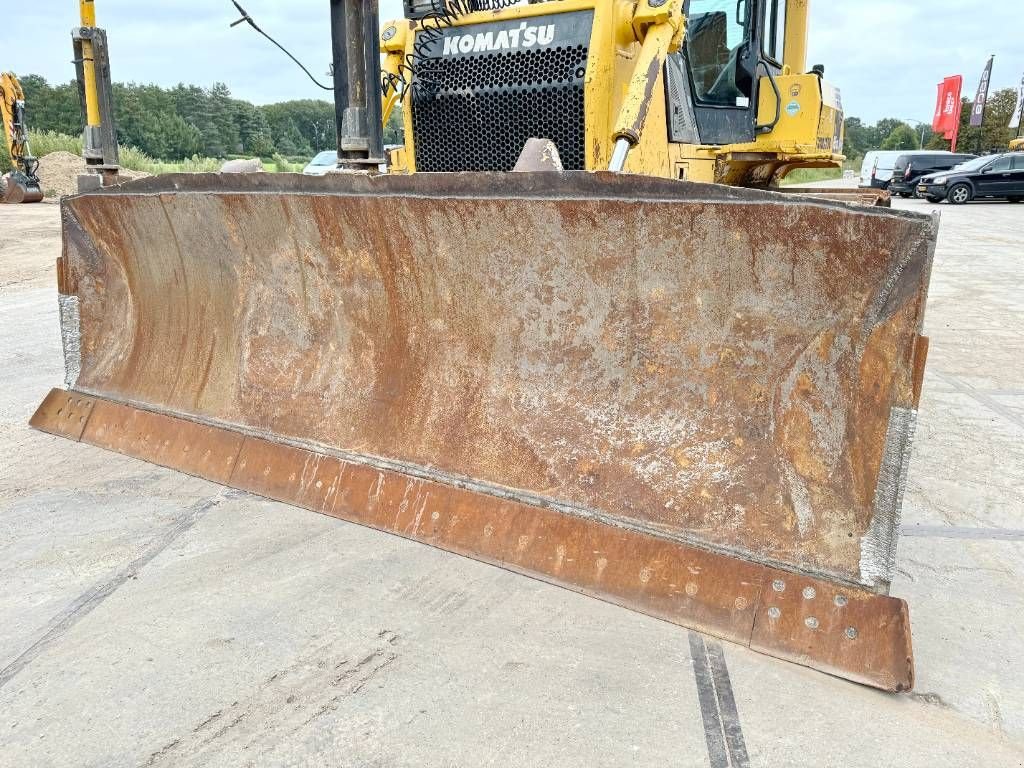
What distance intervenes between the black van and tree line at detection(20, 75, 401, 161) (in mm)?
25091

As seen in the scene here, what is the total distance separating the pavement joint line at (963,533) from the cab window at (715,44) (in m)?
3.08

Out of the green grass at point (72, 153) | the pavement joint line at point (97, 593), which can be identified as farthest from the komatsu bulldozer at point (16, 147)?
the pavement joint line at point (97, 593)

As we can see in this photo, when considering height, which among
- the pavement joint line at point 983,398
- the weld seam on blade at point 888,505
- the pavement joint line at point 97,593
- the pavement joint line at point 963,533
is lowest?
the pavement joint line at point 97,593

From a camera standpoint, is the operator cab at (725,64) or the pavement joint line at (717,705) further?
the operator cab at (725,64)

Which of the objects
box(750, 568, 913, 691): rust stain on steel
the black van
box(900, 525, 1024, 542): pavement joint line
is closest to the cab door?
the black van

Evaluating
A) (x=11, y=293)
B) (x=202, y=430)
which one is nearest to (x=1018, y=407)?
(x=202, y=430)

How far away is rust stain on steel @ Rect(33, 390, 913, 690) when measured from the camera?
1.91 meters

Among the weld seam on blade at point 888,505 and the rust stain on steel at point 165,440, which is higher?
the weld seam on blade at point 888,505

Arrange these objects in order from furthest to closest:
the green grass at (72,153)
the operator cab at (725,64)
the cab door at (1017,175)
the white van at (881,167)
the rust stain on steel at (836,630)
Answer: the green grass at (72,153)
the white van at (881,167)
the cab door at (1017,175)
the operator cab at (725,64)
the rust stain on steel at (836,630)

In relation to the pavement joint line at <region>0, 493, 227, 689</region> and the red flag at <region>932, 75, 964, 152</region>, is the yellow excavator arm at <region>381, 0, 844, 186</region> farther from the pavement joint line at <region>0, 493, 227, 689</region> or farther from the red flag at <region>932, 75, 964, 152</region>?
the red flag at <region>932, 75, 964, 152</region>

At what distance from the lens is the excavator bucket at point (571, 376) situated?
6.42 ft

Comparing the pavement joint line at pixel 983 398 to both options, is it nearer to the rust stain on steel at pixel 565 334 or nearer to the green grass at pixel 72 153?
the rust stain on steel at pixel 565 334

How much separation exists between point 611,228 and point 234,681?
157cm

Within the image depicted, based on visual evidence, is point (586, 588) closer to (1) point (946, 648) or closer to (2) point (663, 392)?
(2) point (663, 392)
